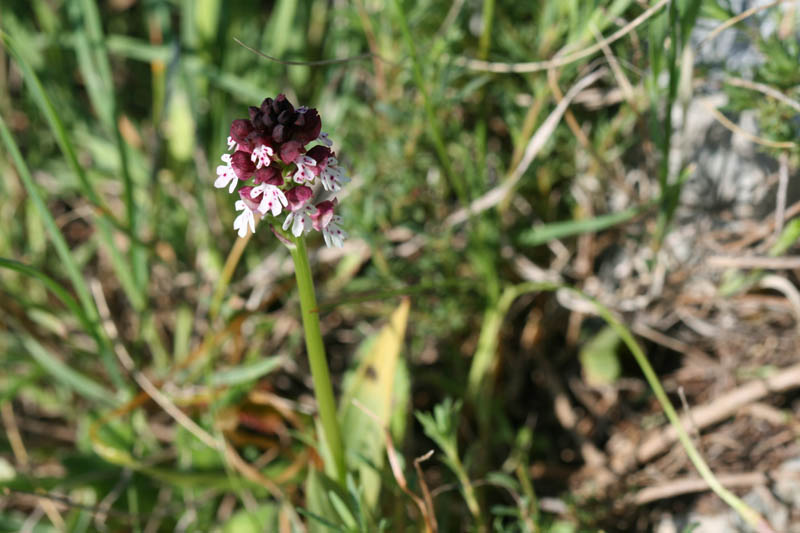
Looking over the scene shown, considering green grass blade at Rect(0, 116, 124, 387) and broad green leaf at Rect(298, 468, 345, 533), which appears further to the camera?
green grass blade at Rect(0, 116, 124, 387)

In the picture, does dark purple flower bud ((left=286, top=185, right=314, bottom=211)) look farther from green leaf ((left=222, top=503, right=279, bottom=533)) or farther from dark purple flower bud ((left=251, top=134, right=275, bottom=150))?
green leaf ((left=222, top=503, right=279, bottom=533))

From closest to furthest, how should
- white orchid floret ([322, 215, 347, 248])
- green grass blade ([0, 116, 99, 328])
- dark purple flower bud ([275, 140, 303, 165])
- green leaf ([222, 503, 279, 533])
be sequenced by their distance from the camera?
dark purple flower bud ([275, 140, 303, 165]) < white orchid floret ([322, 215, 347, 248]) < green grass blade ([0, 116, 99, 328]) < green leaf ([222, 503, 279, 533])

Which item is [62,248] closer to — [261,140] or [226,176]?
[226,176]

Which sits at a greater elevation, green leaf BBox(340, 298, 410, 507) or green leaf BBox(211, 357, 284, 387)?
green leaf BBox(211, 357, 284, 387)

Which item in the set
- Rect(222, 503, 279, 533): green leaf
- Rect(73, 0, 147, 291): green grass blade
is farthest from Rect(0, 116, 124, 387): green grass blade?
Rect(222, 503, 279, 533): green leaf

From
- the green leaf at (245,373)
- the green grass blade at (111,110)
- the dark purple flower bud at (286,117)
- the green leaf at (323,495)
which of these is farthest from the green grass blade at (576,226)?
the green grass blade at (111,110)

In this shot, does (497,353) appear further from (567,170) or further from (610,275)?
(567,170)

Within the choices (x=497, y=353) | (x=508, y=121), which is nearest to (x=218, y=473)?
(x=497, y=353)
